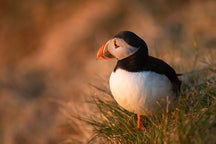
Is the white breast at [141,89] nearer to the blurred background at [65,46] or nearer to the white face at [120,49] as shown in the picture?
the white face at [120,49]

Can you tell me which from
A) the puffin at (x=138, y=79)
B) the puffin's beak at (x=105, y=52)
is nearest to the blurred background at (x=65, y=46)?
the puffin's beak at (x=105, y=52)

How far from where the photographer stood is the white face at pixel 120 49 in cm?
178

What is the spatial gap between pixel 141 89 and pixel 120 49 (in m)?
0.35

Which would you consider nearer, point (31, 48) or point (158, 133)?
point (158, 133)

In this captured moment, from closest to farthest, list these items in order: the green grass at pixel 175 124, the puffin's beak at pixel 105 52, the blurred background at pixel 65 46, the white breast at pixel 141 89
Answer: the green grass at pixel 175 124
the white breast at pixel 141 89
the puffin's beak at pixel 105 52
the blurred background at pixel 65 46

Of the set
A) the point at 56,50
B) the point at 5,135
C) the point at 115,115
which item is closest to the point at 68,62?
the point at 56,50

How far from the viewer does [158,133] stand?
1.76m

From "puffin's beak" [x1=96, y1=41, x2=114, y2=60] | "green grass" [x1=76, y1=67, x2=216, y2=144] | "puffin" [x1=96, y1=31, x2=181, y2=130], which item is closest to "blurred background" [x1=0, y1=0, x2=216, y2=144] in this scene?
"green grass" [x1=76, y1=67, x2=216, y2=144]

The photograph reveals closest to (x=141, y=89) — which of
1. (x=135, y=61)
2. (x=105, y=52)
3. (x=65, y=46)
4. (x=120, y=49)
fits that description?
(x=135, y=61)

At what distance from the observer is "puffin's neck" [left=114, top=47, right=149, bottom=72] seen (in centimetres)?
177

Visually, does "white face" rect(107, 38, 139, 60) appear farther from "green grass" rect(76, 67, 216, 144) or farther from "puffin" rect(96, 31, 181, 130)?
"green grass" rect(76, 67, 216, 144)

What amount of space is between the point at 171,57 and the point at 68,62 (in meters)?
5.50

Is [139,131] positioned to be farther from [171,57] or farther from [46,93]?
[46,93]

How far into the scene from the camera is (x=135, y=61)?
1.78m
